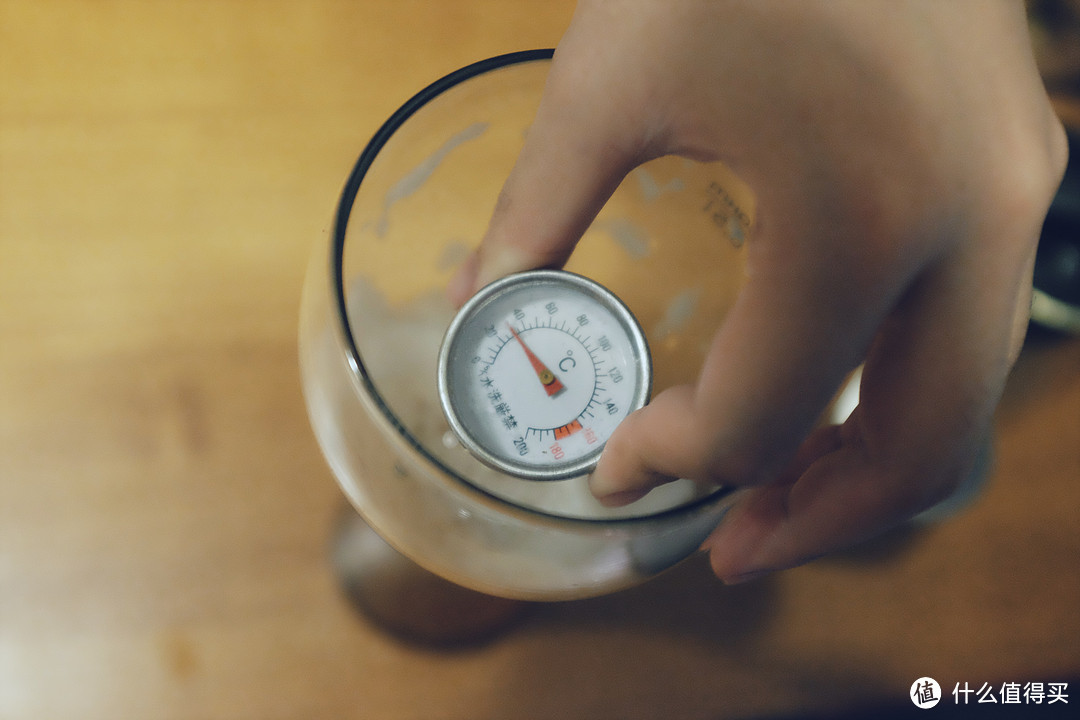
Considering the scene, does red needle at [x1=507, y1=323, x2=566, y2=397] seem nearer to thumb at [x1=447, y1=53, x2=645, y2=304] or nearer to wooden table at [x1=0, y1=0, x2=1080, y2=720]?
thumb at [x1=447, y1=53, x2=645, y2=304]

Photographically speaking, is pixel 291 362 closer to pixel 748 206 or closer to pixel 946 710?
pixel 748 206

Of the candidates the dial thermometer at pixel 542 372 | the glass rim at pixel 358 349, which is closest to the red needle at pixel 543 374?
the dial thermometer at pixel 542 372

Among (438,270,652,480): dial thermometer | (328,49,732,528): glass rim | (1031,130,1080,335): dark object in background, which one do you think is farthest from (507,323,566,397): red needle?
(1031,130,1080,335): dark object in background

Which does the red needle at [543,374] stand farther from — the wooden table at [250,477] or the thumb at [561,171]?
the wooden table at [250,477]

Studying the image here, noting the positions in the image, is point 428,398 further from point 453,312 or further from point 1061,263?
point 1061,263

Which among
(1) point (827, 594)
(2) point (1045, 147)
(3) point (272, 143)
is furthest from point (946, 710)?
(3) point (272, 143)

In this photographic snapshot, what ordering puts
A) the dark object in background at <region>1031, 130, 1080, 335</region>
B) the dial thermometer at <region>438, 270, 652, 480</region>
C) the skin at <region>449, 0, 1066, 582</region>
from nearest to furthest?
1. the skin at <region>449, 0, 1066, 582</region>
2. the dial thermometer at <region>438, 270, 652, 480</region>
3. the dark object in background at <region>1031, 130, 1080, 335</region>
